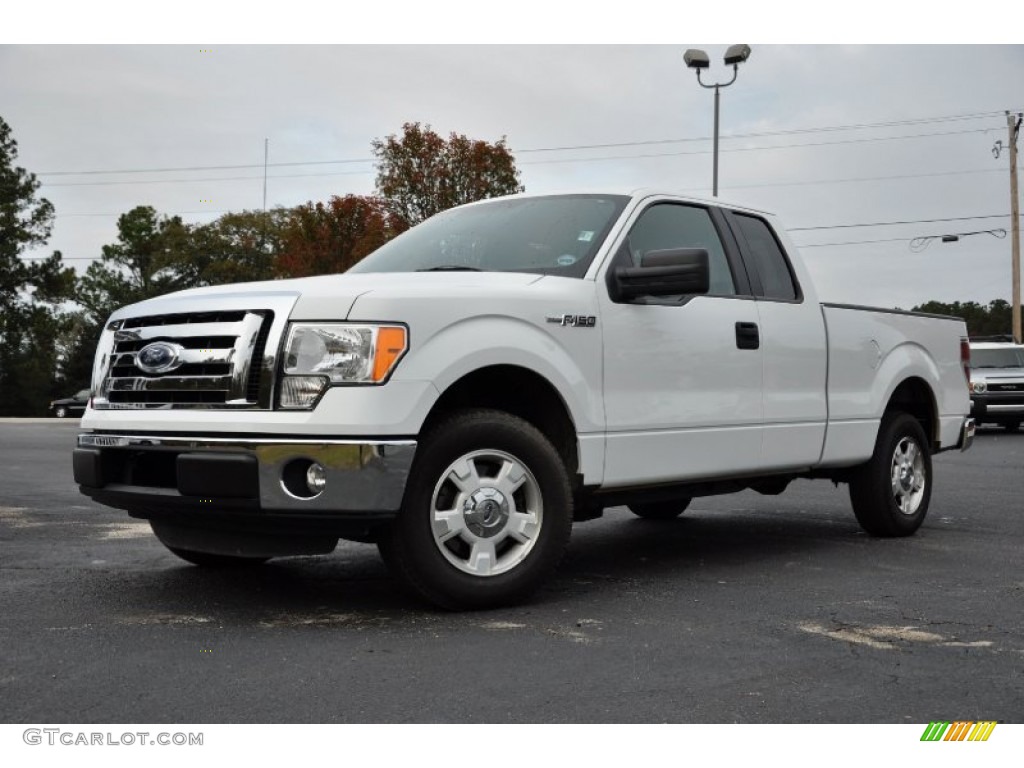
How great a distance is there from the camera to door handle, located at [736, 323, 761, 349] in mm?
6484

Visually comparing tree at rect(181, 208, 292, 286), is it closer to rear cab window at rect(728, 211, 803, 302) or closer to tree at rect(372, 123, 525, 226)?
tree at rect(372, 123, 525, 226)

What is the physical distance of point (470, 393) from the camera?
18.2 ft

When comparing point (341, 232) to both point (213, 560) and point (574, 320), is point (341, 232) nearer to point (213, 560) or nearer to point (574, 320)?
point (213, 560)

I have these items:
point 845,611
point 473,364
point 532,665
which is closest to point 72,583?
point 473,364

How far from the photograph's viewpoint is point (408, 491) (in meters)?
4.95

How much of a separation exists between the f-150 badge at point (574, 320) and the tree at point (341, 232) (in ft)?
101

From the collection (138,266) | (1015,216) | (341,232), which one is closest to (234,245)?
(138,266)

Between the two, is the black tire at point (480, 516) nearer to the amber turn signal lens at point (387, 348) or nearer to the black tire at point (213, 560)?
the amber turn signal lens at point (387, 348)

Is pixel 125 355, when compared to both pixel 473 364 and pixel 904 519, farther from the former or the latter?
pixel 904 519

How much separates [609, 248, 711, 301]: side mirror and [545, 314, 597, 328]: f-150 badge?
219mm

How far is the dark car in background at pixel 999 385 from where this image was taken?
925 inches

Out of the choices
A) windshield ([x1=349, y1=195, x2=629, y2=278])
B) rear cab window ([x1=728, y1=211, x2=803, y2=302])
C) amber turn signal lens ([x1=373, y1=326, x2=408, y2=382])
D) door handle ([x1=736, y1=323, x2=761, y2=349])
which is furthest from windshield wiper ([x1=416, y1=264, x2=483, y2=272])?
rear cab window ([x1=728, y1=211, x2=803, y2=302])

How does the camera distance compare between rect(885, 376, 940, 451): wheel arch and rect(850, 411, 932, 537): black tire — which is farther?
rect(885, 376, 940, 451): wheel arch

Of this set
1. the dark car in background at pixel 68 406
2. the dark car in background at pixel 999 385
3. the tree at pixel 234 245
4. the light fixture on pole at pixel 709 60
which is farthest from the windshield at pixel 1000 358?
the tree at pixel 234 245
